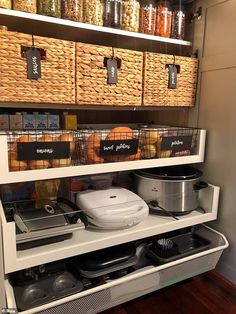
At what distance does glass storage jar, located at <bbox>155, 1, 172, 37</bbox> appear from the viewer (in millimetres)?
1170

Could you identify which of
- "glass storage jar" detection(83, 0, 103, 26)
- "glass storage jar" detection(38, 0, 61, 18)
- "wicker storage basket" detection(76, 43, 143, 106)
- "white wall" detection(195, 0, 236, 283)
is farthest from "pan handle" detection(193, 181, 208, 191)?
"glass storage jar" detection(38, 0, 61, 18)

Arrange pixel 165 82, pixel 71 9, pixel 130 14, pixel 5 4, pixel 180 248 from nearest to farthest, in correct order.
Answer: pixel 5 4
pixel 71 9
pixel 130 14
pixel 165 82
pixel 180 248

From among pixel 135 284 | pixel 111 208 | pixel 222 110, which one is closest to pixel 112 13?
pixel 222 110

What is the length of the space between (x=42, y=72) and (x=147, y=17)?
1.82ft

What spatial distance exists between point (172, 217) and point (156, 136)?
0.39 metres

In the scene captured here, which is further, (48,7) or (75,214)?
(75,214)

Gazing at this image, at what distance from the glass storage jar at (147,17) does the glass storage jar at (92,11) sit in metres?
0.21

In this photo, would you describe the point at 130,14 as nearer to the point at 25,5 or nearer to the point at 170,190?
the point at 25,5

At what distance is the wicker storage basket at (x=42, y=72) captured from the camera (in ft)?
2.80

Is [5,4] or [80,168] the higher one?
[5,4]

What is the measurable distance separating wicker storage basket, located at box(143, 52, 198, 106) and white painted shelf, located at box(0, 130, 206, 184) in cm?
21

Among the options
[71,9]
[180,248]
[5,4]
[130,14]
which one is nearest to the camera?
[5,4]

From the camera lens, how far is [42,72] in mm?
912

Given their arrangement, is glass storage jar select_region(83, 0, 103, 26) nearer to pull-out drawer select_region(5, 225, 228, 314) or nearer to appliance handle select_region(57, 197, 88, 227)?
appliance handle select_region(57, 197, 88, 227)
